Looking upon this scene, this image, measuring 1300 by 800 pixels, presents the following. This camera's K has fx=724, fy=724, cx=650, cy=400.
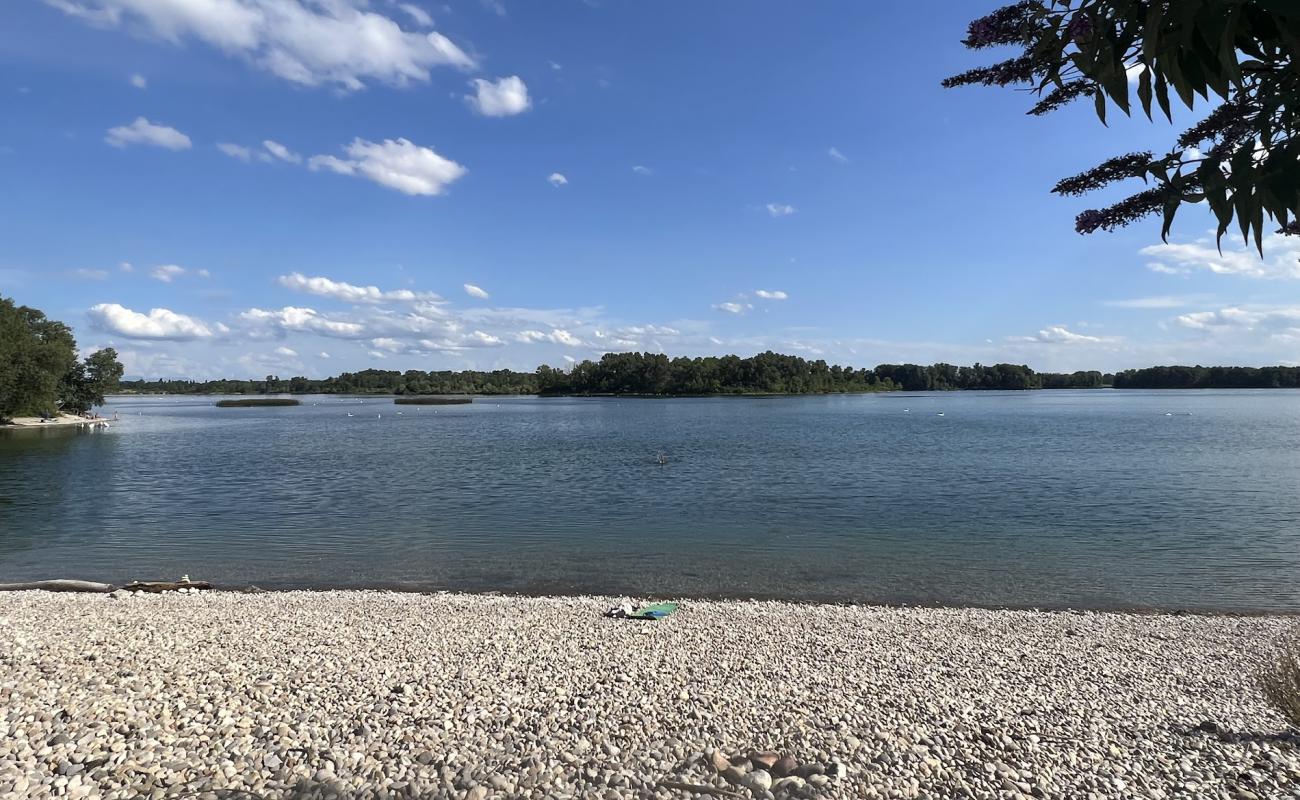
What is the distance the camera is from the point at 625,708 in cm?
662

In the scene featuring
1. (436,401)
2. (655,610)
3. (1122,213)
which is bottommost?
(655,610)

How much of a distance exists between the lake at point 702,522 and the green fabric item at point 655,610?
188 cm

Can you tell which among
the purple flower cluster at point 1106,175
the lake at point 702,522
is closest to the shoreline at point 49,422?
the lake at point 702,522

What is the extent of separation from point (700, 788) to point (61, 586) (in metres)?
14.8

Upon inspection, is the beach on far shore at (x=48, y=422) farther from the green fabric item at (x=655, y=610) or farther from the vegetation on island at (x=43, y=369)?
the green fabric item at (x=655, y=610)

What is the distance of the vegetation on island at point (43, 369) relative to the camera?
6825 centimetres

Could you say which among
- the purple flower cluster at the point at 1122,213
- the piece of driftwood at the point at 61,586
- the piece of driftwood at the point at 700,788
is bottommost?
the piece of driftwood at the point at 61,586

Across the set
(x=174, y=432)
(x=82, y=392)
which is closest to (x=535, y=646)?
(x=174, y=432)

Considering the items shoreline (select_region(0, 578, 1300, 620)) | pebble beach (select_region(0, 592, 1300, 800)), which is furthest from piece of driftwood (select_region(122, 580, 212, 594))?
pebble beach (select_region(0, 592, 1300, 800))

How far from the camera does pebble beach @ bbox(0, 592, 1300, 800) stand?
5066 millimetres

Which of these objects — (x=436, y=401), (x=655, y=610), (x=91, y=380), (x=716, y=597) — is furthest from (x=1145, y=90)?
(x=436, y=401)

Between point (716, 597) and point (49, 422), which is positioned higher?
point (49, 422)

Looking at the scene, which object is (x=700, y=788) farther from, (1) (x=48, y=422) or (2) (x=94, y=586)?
(1) (x=48, y=422)

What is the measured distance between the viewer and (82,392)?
8994 centimetres
